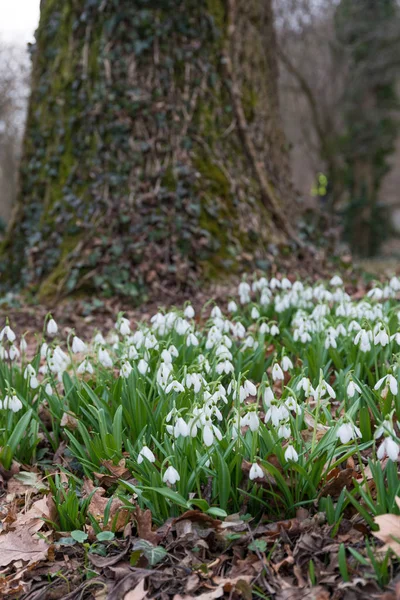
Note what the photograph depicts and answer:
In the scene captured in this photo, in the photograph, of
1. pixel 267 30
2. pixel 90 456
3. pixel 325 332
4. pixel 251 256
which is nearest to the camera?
pixel 90 456

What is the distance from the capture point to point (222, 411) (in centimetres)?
250

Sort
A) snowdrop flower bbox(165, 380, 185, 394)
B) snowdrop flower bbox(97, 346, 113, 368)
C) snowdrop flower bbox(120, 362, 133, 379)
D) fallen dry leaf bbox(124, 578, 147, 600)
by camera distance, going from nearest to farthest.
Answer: fallen dry leaf bbox(124, 578, 147, 600), snowdrop flower bbox(165, 380, 185, 394), snowdrop flower bbox(120, 362, 133, 379), snowdrop flower bbox(97, 346, 113, 368)

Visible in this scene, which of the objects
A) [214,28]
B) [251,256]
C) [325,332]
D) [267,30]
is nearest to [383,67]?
[267,30]

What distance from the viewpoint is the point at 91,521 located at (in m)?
1.95

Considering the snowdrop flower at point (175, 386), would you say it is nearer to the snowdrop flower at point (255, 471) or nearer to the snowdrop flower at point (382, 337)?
the snowdrop flower at point (255, 471)

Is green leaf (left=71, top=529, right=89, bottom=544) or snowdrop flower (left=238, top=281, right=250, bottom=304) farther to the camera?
snowdrop flower (left=238, top=281, right=250, bottom=304)

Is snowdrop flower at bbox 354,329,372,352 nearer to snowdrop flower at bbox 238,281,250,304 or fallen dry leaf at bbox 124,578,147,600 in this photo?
snowdrop flower at bbox 238,281,250,304

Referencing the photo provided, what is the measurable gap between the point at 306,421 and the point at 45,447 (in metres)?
1.34

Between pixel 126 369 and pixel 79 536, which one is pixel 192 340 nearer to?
pixel 126 369

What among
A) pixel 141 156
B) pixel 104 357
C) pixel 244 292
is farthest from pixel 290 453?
pixel 141 156

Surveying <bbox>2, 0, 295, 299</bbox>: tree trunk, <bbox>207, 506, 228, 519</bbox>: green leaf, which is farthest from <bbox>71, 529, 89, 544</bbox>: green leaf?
<bbox>2, 0, 295, 299</bbox>: tree trunk

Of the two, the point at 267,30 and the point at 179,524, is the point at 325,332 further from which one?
the point at 267,30

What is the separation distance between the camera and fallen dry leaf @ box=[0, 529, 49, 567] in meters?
1.95

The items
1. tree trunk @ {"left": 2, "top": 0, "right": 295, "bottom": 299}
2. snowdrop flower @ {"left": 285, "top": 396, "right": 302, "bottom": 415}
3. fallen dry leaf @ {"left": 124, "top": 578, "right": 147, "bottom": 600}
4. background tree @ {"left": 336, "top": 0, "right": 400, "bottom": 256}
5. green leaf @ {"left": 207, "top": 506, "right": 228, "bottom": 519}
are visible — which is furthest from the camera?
Answer: background tree @ {"left": 336, "top": 0, "right": 400, "bottom": 256}
